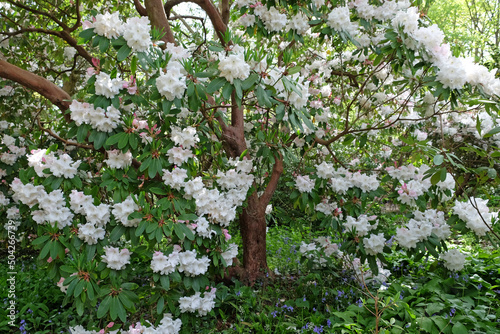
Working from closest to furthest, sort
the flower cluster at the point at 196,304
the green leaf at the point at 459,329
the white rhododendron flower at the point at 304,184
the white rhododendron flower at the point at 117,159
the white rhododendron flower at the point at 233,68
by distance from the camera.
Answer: the white rhododendron flower at the point at 233,68, the green leaf at the point at 459,329, the white rhododendron flower at the point at 117,159, the flower cluster at the point at 196,304, the white rhododendron flower at the point at 304,184

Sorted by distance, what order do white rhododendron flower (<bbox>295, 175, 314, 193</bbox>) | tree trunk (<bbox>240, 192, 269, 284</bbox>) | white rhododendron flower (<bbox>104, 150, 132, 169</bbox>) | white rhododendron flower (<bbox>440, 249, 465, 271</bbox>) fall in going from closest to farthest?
white rhododendron flower (<bbox>104, 150, 132, 169</bbox>) < white rhododendron flower (<bbox>440, 249, 465, 271</bbox>) < white rhododendron flower (<bbox>295, 175, 314, 193</bbox>) < tree trunk (<bbox>240, 192, 269, 284</bbox>)

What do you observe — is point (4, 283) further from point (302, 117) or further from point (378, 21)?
point (378, 21)

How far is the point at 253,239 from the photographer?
2.79 metres

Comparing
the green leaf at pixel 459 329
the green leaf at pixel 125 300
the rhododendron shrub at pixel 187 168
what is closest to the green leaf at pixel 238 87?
the rhododendron shrub at pixel 187 168

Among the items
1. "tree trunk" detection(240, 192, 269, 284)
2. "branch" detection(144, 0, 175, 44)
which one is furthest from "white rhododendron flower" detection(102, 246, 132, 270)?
"branch" detection(144, 0, 175, 44)

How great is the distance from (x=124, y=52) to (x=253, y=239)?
1.68 meters

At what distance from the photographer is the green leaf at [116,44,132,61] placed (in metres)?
1.63

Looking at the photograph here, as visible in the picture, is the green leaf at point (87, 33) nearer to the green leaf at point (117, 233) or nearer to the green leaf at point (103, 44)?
the green leaf at point (103, 44)

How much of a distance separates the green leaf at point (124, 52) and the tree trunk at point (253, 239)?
144cm

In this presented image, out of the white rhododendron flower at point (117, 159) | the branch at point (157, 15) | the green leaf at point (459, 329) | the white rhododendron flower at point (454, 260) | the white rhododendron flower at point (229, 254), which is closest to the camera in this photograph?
the green leaf at point (459, 329)

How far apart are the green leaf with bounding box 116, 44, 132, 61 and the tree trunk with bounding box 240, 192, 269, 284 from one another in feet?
4.73

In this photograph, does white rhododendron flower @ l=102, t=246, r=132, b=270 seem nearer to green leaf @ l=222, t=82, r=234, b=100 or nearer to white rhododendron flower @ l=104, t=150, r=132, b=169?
white rhododendron flower @ l=104, t=150, r=132, b=169

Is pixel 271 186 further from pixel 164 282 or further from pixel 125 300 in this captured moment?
pixel 125 300

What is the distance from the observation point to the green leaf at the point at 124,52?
163 centimetres
